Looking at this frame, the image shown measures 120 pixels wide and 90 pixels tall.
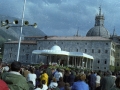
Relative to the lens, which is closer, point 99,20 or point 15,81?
point 15,81

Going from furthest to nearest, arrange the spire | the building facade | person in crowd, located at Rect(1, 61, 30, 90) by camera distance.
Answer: the spire
the building facade
person in crowd, located at Rect(1, 61, 30, 90)

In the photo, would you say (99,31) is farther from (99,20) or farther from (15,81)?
(15,81)

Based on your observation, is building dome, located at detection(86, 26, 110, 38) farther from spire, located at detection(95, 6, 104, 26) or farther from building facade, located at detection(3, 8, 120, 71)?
building facade, located at detection(3, 8, 120, 71)

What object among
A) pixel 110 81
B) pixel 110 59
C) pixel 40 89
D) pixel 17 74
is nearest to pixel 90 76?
pixel 110 81

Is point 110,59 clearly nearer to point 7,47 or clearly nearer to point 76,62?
point 76,62

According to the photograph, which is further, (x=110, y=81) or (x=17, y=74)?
(x=110, y=81)

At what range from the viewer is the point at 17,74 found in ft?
16.7

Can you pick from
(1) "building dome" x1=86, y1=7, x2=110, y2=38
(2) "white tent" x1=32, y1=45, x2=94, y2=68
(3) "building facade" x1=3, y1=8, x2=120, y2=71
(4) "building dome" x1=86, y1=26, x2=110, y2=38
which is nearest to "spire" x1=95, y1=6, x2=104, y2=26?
(1) "building dome" x1=86, y1=7, x2=110, y2=38

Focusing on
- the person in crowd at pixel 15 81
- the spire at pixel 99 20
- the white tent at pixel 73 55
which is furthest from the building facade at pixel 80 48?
the person in crowd at pixel 15 81

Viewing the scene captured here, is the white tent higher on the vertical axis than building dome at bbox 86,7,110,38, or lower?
lower

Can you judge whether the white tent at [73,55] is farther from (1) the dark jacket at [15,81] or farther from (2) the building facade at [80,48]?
Answer: (1) the dark jacket at [15,81]

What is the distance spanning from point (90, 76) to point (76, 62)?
5996cm

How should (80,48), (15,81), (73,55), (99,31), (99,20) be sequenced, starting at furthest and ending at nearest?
(99,20) < (99,31) < (80,48) < (73,55) < (15,81)

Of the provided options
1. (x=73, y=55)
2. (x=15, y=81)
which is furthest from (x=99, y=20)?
(x=15, y=81)
